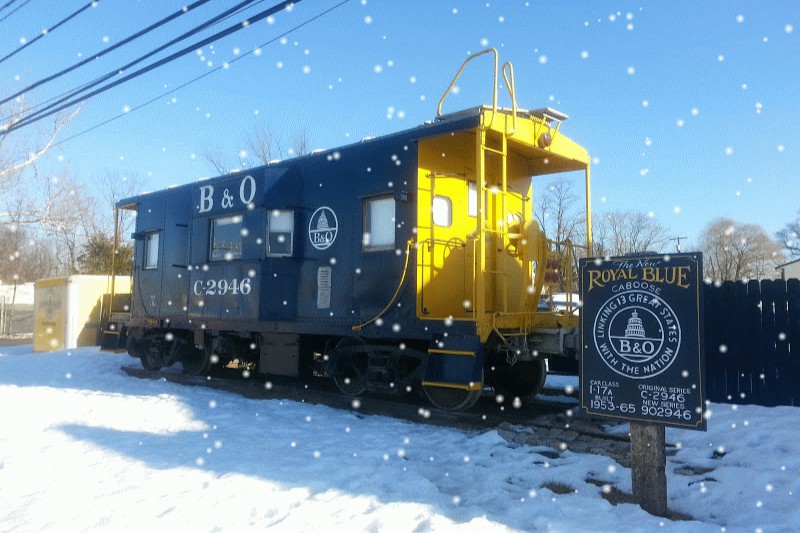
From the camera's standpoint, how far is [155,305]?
491 inches

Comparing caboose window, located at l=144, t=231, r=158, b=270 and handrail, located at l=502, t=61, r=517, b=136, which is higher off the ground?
handrail, located at l=502, t=61, r=517, b=136

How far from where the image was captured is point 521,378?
9336 mm

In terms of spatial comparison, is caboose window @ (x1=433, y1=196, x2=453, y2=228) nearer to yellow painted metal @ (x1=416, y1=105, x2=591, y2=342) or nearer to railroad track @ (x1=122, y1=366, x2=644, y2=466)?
yellow painted metal @ (x1=416, y1=105, x2=591, y2=342)

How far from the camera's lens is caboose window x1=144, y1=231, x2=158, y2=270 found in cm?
1284

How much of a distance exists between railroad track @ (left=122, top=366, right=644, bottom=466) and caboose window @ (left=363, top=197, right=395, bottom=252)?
217cm

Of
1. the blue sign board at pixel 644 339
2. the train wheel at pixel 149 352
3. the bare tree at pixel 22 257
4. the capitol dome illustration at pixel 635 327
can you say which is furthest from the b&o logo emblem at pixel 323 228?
the bare tree at pixel 22 257

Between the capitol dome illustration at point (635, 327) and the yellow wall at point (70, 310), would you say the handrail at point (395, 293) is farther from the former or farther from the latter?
the yellow wall at point (70, 310)

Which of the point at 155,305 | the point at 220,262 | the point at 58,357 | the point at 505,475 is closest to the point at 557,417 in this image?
the point at 505,475

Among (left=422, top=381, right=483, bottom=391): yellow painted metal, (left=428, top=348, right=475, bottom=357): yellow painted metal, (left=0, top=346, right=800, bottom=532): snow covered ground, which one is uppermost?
(left=428, top=348, right=475, bottom=357): yellow painted metal

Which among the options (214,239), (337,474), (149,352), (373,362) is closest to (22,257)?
(149,352)

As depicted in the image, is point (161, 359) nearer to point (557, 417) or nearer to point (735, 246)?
point (557, 417)

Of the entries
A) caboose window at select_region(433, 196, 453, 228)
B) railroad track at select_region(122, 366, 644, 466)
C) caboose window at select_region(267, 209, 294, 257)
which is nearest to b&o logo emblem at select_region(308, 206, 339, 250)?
caboose window at select_region(267, 209, 294, 257)

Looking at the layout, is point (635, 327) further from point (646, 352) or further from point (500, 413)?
point (500, 413)

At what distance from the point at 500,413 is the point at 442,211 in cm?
283
